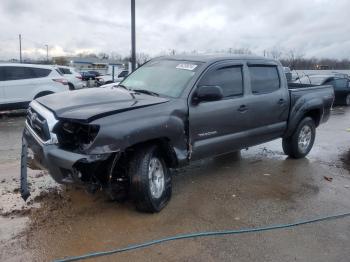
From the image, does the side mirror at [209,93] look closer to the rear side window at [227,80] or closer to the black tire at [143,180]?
the rear side window at [227,80]

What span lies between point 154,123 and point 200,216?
4.02 ft

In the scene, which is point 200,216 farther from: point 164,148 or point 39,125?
point 39,125

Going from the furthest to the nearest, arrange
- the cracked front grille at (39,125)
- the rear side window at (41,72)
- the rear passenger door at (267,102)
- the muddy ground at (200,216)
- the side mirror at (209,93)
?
the rear side window at (41,72), the rear passenger door at (267,102), the side mirror at (209,93), the cracked front grille at (39,125), the muddy ground at (200,216)

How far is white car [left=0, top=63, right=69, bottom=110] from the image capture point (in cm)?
1302

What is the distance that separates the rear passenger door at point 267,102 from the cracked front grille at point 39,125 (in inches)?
119

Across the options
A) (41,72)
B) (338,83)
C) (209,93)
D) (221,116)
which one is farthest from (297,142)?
(338,83)

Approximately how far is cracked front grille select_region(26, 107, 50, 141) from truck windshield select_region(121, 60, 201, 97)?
4.81ft

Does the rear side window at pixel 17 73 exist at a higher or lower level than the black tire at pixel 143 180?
higher

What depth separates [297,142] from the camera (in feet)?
24.6

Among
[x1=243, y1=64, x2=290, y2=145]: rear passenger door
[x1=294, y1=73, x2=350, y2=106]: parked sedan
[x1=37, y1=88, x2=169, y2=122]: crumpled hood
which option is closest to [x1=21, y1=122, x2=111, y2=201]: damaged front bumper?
[x1=37, y1=88, x2=169, y2=122]: crumpled hood

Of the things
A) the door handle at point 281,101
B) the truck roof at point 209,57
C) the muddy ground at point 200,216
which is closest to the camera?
the muddy ground at point 200,216

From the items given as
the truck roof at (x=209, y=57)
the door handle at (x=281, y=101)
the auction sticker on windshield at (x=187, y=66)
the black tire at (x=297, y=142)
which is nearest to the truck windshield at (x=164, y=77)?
the auction sticker on windshield at (x=187, y=66)

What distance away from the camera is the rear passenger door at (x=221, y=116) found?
5203 mm

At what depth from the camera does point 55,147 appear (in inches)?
165
